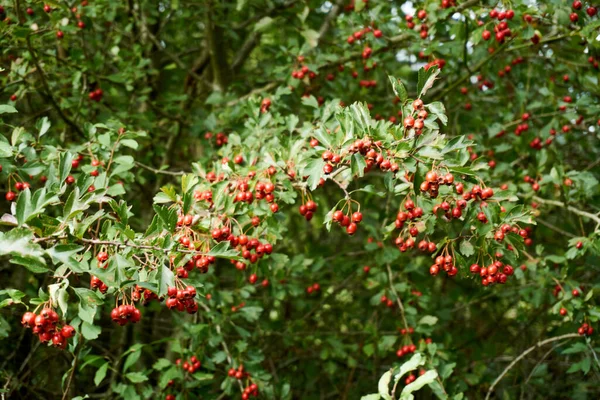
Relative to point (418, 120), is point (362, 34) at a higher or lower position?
lower

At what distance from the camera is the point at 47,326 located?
1.99m

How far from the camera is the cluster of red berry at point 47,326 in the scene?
195 centimetres

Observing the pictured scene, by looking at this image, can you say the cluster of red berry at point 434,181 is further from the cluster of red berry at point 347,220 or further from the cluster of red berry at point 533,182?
the cluster of red berry at point 533,182

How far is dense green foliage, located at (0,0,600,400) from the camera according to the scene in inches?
86.5

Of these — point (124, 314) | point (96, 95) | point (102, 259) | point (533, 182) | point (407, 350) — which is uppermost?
point (102, 259)

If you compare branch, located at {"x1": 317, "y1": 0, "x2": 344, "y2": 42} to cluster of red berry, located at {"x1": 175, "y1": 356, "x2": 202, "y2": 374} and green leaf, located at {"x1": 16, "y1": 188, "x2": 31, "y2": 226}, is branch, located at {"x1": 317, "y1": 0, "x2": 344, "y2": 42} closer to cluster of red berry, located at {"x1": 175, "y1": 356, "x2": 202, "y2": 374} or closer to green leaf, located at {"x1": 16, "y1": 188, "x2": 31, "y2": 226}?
cluster of red berry, located at {"x1": 175, "y1": 356, "x2": 202, "y2": 374}

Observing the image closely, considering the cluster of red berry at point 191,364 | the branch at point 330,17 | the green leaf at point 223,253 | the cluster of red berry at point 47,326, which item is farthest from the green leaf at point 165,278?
the branch at point 330,17

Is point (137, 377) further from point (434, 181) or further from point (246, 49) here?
point (246, 49)

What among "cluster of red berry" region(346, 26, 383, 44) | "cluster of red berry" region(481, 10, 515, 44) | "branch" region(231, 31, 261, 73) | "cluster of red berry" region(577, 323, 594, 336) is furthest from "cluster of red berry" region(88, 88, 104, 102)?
"cluster of red berry" region(577, 323, 594, 336)

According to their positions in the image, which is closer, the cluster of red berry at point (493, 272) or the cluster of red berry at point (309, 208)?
the cluster of red berry at point (493, 272)

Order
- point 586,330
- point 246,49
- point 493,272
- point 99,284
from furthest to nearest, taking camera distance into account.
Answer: point 246,49
point 586,330
point 493,272
point 99,284

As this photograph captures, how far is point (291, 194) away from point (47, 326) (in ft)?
3.96

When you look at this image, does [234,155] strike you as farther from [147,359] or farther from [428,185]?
[147,359]

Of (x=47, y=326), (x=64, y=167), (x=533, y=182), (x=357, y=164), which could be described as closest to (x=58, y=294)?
(x=47, y=326)
